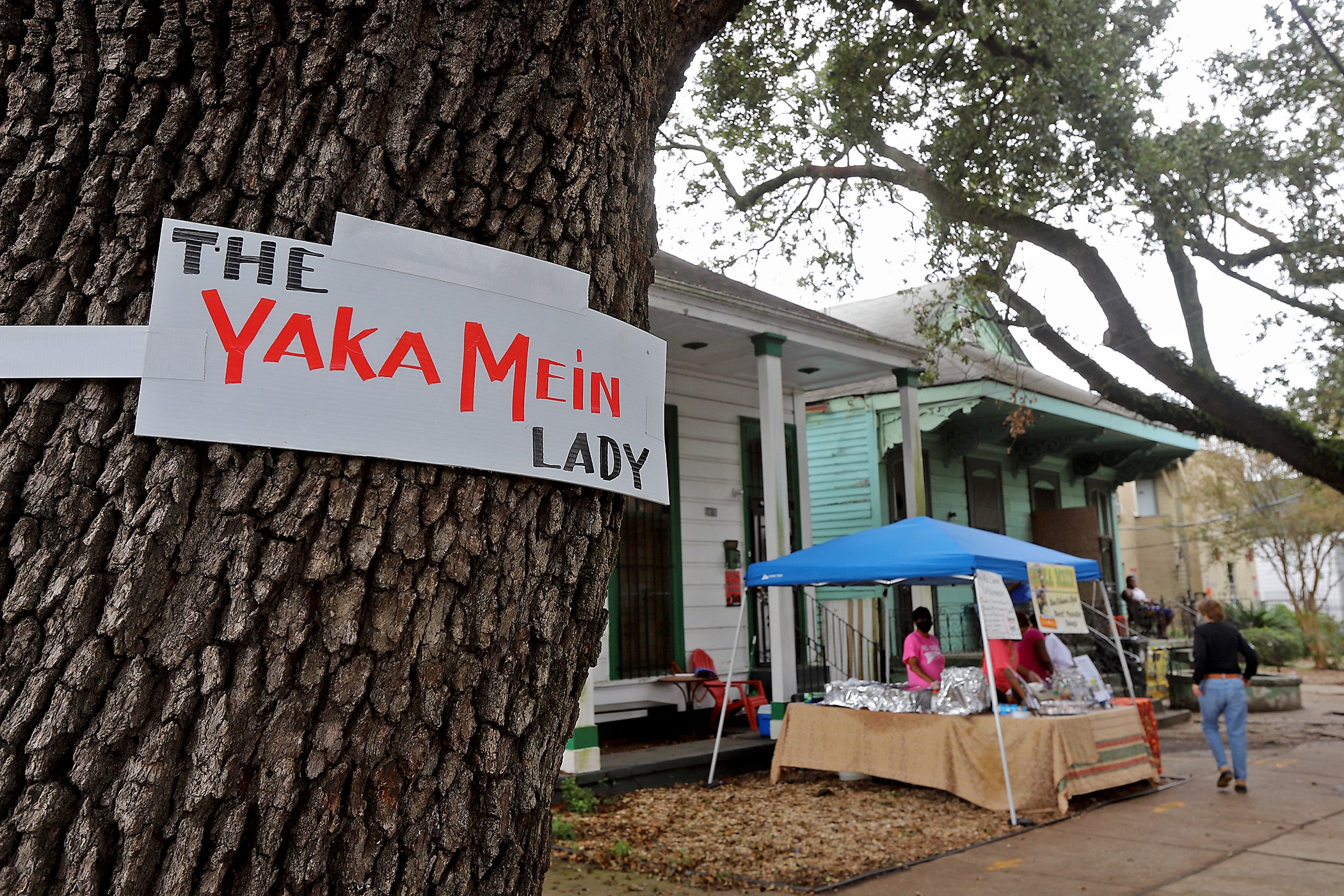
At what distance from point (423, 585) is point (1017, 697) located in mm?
7699

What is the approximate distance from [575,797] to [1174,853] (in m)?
4.08

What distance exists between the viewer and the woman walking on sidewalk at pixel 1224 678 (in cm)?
869

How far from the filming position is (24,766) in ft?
4.25

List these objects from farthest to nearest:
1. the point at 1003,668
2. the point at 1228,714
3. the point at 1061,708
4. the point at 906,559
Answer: the point at 1228,714 → the point at 906,559 → the point at 1061,708 → the point at 1003,668

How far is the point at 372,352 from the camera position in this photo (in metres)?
1.52

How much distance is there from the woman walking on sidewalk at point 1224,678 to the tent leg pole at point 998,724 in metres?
2.02

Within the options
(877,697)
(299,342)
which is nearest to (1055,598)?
(877,697)

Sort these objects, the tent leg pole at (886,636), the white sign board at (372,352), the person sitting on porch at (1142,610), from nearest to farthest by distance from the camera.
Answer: the white sign board at (372,352)
the tent leg pole at (886,636)
the person sitting on porch at (1142,610)

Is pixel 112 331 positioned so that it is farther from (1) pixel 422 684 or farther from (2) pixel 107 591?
(1) pixel 422 684

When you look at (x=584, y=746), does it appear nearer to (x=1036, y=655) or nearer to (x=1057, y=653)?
(x=1036, y=655)

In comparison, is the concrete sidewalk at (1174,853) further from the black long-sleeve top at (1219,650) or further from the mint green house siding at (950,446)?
the mint green house siding at (950,446)

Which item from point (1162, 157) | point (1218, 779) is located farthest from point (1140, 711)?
point (1162, 157)

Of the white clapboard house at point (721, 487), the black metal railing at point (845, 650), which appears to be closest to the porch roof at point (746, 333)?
the white clapboard house at point (721, 487)

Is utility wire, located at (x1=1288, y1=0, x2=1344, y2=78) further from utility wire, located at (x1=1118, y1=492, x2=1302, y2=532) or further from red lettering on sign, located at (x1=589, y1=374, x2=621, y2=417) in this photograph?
utility wire, located at (x1=1118, y1=492, x2=1302, y2=532)
